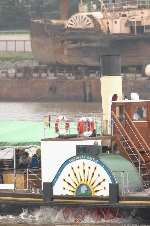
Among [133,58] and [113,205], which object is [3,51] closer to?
[133,58]

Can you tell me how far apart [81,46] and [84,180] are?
46.9 meters

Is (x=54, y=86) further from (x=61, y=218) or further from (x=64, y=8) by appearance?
(x=61, y=218)

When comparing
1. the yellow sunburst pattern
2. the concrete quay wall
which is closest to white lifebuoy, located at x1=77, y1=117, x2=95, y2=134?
the yellow sunburst pattern

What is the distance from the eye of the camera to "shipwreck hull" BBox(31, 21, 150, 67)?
64.4m

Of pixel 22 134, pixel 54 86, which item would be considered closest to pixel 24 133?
pixel 22 134

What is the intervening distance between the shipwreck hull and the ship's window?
43422 millimetres

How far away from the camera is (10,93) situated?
65625 mm

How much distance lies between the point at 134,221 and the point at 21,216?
7.57 feet

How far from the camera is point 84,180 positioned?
758 inches

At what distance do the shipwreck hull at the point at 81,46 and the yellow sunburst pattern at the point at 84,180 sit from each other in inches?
1738

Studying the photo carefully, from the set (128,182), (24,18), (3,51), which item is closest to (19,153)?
(128,182)

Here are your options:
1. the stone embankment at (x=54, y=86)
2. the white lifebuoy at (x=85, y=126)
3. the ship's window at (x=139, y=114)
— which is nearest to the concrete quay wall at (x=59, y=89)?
the stone embankment at (x=54, y=86)

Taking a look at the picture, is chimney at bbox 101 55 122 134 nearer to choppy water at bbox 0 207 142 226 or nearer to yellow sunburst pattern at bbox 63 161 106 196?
yellow sunburst pattern at bbox 63 161 106 196

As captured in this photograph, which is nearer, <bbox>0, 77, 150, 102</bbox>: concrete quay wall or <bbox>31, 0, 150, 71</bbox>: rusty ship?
<bbox>0, 77, 150, 102</bbox>: concrete quay wall
